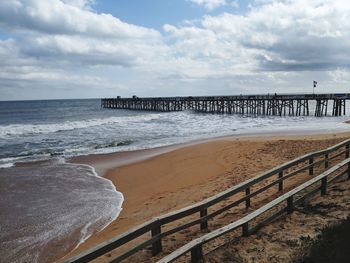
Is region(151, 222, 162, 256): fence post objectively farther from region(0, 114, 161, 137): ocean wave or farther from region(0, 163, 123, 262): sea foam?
region(0, 114, 161, 137): ocean wave

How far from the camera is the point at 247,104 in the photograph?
5147 cm

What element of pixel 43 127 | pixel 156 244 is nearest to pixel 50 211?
pixel 156 244

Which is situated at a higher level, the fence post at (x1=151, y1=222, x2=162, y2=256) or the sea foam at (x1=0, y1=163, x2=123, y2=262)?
the fence post at (x1=151, y1=222, x2=162, y2=256)

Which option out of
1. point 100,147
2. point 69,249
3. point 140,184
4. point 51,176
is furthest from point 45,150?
point 69,249

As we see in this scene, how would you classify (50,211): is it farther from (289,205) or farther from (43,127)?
(43,127)

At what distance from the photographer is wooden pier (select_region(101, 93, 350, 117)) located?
1679 inches

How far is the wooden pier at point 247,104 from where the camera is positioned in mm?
42656

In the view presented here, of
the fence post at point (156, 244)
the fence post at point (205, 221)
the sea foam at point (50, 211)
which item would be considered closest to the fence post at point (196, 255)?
the fence post at point (156, 244)

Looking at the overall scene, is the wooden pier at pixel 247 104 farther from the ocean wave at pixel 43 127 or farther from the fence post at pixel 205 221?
the fence post at pixel 205 221

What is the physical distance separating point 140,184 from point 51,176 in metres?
3.74

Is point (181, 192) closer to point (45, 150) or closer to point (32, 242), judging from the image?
point (32, 242)

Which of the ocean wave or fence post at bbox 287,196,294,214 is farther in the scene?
the ocean wave

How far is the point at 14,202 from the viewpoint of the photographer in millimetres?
10000

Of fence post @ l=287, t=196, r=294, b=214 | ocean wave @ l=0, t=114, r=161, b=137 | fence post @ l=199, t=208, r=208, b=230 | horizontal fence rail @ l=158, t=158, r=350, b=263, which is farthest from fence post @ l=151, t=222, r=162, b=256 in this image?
ocean wave @ l=0, t=114, r=161, b=137
